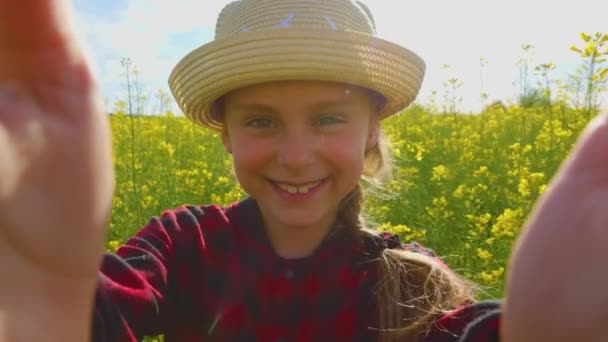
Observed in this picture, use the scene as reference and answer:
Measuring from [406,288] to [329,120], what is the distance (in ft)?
1.47

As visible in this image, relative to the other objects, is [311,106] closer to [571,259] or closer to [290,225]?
[290,225]

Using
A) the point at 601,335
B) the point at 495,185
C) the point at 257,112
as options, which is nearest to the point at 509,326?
the point at 601,335

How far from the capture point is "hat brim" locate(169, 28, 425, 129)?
4.67 feet

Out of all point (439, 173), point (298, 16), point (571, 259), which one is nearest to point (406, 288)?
point (298, 16)

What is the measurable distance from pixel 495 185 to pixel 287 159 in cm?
242

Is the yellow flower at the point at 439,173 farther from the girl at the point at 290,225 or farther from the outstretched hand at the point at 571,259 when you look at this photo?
the outstretched hand at the point at 571,259

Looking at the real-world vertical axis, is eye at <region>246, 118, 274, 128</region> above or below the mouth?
above

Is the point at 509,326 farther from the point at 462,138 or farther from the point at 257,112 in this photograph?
the point at 462,138

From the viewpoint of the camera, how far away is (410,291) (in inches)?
62.1

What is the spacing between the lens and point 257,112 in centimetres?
154

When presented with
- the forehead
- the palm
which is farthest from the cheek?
the palm

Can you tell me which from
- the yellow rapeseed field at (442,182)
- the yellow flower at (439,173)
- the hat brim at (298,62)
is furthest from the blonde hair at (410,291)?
the yellow flower at (439,173)

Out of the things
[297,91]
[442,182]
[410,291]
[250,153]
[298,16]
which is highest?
[298,16]

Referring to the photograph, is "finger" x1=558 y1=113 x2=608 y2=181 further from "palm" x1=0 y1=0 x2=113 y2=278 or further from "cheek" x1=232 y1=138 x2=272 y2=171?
"cheek" x1=232 y1=138 x2=272 y2=171
